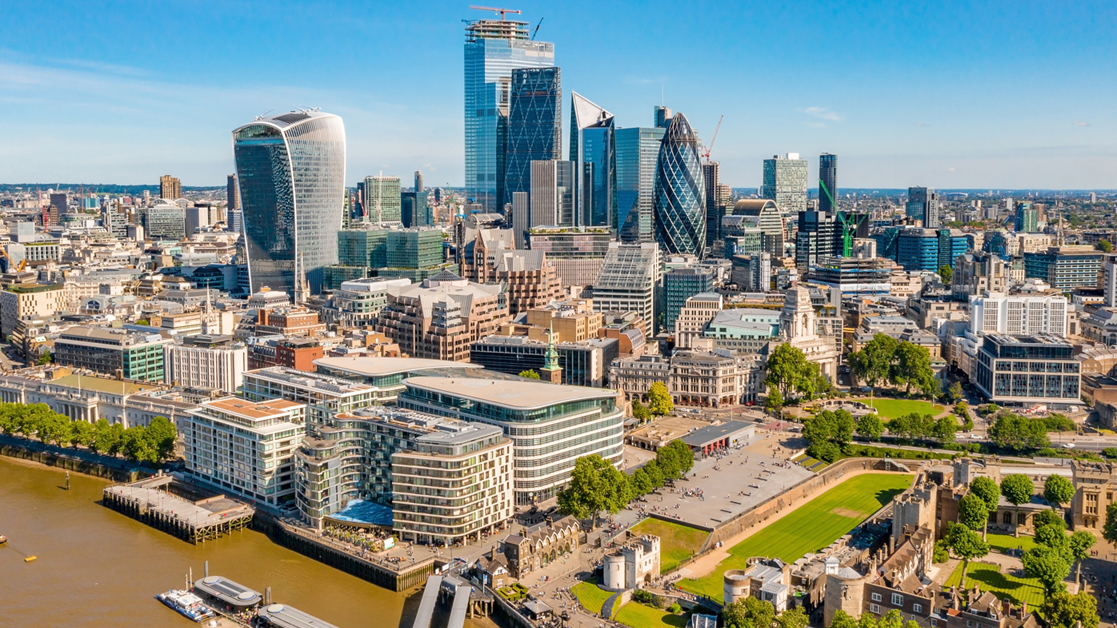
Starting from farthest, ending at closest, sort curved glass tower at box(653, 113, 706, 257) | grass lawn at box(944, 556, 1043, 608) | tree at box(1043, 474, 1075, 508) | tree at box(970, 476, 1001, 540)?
curved glass tower at box(653, 113, 706, 257) → tree at box(1043, 474, 1075, 508) → tree at box(970, 476, 1001, 540) → grass lawn at box(944, 556, 1043, 608)

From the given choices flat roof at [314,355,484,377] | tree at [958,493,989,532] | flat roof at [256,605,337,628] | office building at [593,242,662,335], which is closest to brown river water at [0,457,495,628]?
flat roof at [256,605,337,628]

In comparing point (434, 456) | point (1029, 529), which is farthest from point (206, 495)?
point (1029, 529)

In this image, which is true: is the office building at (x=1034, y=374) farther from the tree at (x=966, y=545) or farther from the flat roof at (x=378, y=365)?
the flat roof at (x=378, y=365)

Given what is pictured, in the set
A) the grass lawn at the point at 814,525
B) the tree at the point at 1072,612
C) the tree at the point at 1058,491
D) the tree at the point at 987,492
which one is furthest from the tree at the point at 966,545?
the tree at the point at 1072,612

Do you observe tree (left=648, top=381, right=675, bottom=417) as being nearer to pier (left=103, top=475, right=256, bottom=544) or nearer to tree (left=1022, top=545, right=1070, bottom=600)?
pier (left=103, top=475, right=256, bottom=544)

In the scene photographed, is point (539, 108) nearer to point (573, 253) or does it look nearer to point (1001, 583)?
point (573, 253)

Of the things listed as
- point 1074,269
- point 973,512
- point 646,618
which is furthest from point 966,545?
point 1074,269
